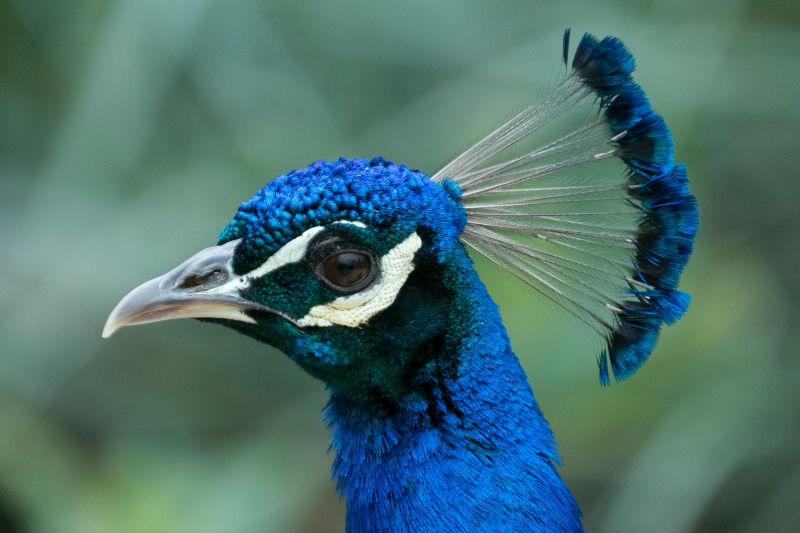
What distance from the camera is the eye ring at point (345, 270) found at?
1.01 metres

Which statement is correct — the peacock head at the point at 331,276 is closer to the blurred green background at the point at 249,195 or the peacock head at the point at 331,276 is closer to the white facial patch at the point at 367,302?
the white facial patch at the point at 367,302

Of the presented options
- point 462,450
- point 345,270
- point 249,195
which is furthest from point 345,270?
point 249,195

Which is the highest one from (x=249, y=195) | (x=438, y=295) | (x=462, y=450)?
(x=249, y=195)

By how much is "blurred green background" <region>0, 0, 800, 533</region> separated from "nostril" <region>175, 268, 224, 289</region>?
788 mm

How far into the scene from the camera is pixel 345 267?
3.32 feet

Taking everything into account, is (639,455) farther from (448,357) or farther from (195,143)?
(195,143)

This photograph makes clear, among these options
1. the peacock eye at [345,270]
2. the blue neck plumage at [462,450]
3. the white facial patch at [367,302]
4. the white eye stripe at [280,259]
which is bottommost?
the blue neck plumage at [462,450]

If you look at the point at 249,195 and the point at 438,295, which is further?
the point at 249,195

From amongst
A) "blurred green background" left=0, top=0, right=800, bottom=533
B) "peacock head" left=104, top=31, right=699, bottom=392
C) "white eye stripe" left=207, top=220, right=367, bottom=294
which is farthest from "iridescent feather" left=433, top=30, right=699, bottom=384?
"blurred green background" left=0, top=0, right=800, bottom=533

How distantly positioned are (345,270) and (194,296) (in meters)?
0.17

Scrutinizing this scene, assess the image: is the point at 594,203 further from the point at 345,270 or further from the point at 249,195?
the point at 249,195

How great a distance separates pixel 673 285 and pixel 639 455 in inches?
29.0

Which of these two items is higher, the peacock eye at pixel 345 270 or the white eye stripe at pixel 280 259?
the white eye stripe at pixel 280 259

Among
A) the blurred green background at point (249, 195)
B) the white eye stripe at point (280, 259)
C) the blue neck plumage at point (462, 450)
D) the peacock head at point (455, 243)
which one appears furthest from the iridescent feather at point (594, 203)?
the blurred green background at point (249, 195)
